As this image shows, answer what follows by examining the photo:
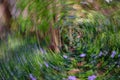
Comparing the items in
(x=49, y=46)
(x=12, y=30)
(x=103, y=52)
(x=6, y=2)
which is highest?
(x=6, y=2)

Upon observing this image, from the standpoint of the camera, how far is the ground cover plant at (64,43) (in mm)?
1865

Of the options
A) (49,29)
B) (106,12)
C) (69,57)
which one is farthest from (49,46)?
(106,12)

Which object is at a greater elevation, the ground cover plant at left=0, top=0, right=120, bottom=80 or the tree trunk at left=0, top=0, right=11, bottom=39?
the tree trunk at left=0, top=0, right=11, bottom=39

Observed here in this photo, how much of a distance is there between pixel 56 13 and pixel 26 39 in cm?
34

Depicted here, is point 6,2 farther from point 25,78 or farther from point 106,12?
point 106,12

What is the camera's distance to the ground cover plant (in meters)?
1.87

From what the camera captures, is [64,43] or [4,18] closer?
[4,18]

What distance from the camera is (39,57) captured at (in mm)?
1990

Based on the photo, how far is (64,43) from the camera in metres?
2.42

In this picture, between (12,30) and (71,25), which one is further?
(71,25)

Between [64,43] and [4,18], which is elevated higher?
[4,18]

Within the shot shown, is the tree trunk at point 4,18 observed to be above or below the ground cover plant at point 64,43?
above

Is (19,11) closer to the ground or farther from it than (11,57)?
farther from it

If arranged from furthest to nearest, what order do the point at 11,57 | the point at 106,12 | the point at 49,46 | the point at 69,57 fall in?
1. the point at 106,12
2. the point at 69,57
3. the point at 49,46
4. the point at 11,57
